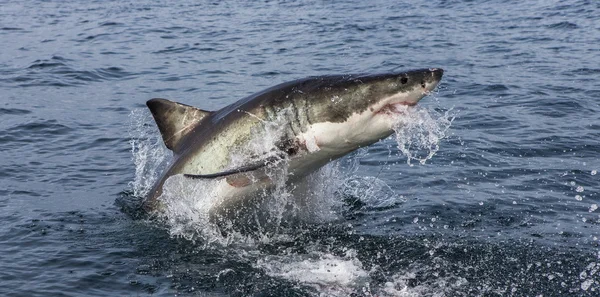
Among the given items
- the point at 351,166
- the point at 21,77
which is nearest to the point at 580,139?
the point at 351,166

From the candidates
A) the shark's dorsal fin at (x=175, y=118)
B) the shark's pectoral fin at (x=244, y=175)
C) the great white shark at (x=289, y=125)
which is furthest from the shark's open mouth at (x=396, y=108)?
the shark's dorsal fin at (x=175, y=118)

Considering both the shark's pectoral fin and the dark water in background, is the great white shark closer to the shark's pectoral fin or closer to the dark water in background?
the shark's pectoral fin

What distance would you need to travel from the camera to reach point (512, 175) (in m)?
9.88

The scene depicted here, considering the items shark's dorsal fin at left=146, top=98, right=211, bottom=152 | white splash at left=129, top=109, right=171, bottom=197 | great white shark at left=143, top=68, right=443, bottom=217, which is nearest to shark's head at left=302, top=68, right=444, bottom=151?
great white shark at left=143, top=68, right=443, bottom=217

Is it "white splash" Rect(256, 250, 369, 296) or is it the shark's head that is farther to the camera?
"white splash" Rect(256, 250, 369, 296)

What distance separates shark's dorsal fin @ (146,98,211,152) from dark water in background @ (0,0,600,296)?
941 mm

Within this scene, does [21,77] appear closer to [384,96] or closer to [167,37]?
[167,37]

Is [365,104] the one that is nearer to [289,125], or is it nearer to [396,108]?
[396,108]

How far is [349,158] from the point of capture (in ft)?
34.7

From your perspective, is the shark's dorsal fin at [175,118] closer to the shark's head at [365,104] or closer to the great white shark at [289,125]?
the great white shark at [289,125]

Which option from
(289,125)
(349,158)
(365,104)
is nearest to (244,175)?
(289,125)

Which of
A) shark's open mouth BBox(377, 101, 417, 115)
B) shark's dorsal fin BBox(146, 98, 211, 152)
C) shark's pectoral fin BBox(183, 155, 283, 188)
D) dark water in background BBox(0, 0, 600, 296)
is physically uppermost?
shark's open mouth BBox(377, 101, 417, 115)

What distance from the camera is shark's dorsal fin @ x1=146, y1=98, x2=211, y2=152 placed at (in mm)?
7836

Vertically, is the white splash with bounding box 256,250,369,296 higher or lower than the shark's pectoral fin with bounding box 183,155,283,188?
lower
